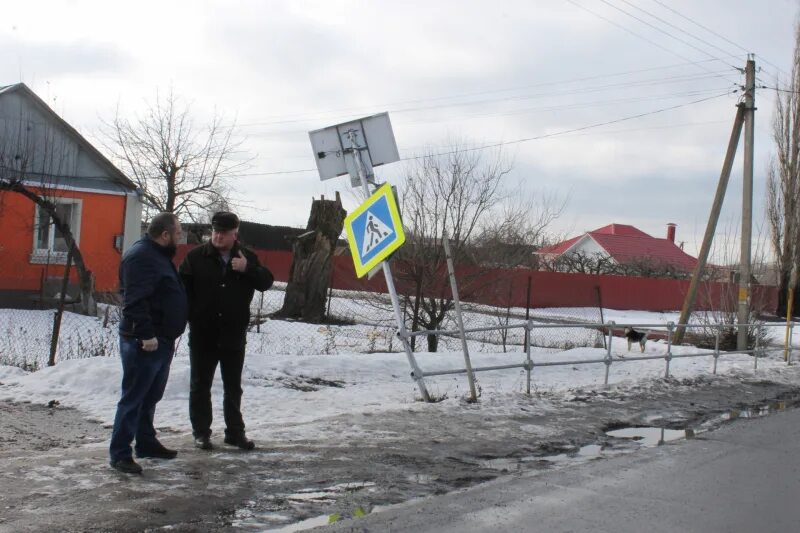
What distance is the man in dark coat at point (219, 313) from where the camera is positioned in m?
6.26

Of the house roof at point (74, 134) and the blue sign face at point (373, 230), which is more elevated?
the house roof at point (74, 134)

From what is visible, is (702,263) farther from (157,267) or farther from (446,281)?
(157,267)


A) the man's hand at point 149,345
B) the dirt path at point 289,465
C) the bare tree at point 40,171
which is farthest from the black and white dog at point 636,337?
the man's hand at point 149,345

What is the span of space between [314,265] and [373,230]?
10908 millimetres

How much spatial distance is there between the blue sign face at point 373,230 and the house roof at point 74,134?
13766 millimetres

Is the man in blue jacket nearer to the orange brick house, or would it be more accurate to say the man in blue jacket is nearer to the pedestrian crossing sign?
the pedestrian crossing sign

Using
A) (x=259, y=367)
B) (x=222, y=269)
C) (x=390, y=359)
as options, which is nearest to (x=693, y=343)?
(x=390, y=359)

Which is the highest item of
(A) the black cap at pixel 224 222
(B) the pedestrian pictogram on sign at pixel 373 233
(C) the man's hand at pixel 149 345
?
(B) the pedestrian pictogram on sign at pixel 373 233

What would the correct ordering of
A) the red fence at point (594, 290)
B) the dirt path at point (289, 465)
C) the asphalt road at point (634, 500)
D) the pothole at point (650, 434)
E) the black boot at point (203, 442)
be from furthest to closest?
the red fence at point (594, 290)
the pothole at point (650, 434)
the black boot at point (203, 442)
the asphalt road at point (634, 500)
the dirt path at point (289, 465)

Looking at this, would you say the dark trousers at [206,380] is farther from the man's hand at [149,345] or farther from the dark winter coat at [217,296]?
the man's hand at [149,345]

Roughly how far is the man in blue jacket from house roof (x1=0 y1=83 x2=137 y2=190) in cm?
1576

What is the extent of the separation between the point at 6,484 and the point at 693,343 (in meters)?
19.2

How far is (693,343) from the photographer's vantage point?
21.6 meters

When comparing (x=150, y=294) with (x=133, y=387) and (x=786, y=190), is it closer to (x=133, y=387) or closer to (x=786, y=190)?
(x=133, y=387)
